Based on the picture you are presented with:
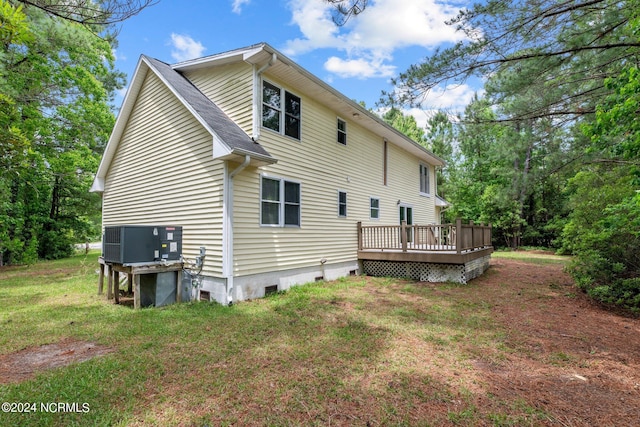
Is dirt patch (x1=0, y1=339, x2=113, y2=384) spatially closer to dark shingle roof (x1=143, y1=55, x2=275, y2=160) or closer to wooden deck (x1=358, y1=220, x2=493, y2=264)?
dark shingle roof (x1=143, y1=55, x2=275, y2=160)

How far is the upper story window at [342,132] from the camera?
10.4m

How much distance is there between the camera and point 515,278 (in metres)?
10.4

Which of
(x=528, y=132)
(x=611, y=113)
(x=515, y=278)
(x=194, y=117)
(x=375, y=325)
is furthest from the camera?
(x=515, y=278)

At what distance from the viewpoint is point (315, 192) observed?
9.09 m

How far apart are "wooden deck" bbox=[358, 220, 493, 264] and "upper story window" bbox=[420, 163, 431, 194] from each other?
4.98m

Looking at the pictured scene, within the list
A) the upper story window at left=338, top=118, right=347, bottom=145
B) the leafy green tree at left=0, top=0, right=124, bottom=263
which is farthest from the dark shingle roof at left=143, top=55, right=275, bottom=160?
the leafy green tree at left=0, top=0, right=124, bottom=263

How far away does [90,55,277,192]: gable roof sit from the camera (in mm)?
6363

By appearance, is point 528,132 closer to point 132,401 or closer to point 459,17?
point 459,17

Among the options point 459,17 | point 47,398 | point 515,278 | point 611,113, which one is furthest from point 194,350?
point 515,278

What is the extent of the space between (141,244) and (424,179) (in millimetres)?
14065

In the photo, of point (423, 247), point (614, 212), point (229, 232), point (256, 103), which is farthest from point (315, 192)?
point (614, 212)

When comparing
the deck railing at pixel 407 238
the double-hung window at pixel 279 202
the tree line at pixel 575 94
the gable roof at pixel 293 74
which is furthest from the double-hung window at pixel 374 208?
the double-hung window at pixel 279 202

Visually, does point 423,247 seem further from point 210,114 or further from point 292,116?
point 210,114

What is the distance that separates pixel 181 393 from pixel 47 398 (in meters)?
1.30
